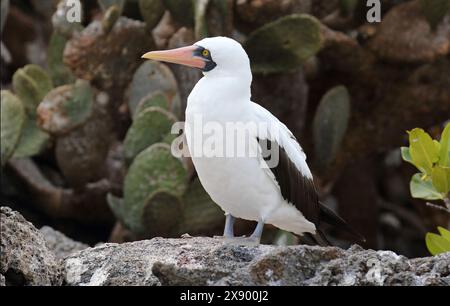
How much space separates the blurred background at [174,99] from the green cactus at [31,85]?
0.01 metres

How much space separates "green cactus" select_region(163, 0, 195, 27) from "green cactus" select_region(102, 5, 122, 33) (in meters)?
0.38

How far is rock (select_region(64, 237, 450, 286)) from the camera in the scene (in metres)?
3.64

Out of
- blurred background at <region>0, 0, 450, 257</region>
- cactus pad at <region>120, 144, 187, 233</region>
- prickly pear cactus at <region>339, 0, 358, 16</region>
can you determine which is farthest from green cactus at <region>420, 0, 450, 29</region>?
cactus pad at <region>120, 144, 187, 233</region>

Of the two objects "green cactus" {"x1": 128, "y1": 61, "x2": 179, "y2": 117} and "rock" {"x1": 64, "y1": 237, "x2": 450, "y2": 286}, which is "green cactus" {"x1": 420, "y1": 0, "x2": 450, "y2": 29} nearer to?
"green cactus" {"x1": 128, "y1": 61, "x2": 179, "y2": 117}

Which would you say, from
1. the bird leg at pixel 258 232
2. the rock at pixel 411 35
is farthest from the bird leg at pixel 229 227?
the rock at pixel 411 35

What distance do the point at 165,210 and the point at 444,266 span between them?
3.26m

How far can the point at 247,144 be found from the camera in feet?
14.8

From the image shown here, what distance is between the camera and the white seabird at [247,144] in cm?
445

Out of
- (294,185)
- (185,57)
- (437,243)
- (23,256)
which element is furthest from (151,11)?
(23,256)

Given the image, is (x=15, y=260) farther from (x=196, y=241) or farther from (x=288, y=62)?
(x=288, y=62)

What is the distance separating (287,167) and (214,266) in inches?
42.3

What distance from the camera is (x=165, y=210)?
6.86 meters

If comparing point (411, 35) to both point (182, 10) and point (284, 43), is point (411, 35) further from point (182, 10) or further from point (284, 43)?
point (182, 10)

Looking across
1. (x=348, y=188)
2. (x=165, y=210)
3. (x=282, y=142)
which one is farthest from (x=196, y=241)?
(x=348, y=188)
